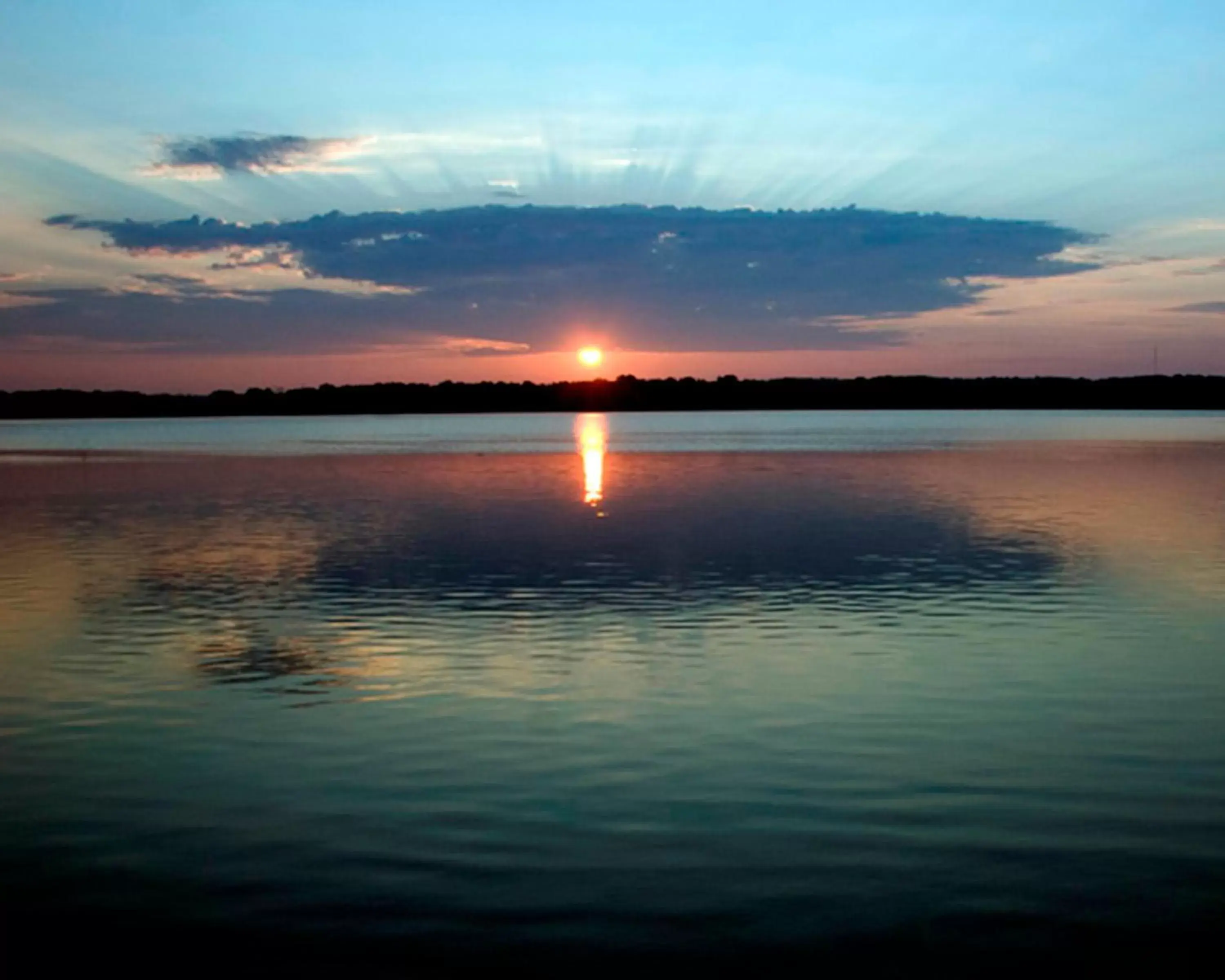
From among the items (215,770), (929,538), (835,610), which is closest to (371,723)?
(215,770)

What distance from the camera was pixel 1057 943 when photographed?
30.8 feet

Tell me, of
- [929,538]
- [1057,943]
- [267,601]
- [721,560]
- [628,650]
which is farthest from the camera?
[929,538]

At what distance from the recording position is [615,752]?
14.6 meters

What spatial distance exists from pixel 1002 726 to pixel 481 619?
10.4 meters

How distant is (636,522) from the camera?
140 feet

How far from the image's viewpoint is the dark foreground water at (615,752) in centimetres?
974

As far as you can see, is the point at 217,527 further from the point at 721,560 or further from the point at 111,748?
the point at 111,748

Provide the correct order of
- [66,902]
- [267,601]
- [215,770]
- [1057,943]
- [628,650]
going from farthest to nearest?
[267,601] < [628,650] < [215,770] < [66,902] < [1057,943]

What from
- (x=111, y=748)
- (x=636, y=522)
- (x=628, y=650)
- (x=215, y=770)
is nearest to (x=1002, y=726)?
(x=628, y=650)

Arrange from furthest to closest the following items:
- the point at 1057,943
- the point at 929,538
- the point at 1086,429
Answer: the point at 1086,429 < the point at 929,538 < the point at 1057,943

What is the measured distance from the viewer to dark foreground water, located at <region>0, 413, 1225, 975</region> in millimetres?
9742

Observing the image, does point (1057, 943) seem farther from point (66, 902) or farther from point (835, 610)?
point (835, 610)

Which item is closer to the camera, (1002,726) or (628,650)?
(1002,726)

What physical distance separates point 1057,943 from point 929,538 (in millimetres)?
27876
